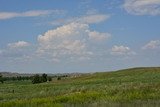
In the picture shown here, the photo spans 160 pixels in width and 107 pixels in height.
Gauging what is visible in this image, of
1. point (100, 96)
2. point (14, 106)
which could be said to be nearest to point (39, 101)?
point (14, 106)

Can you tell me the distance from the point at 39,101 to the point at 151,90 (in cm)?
1002

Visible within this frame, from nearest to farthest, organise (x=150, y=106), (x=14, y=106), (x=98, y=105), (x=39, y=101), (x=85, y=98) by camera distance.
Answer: (x=150, y=106), (x=98, y=105), (x=14, y=106), (x=39, y=101), (x=85, y=98)

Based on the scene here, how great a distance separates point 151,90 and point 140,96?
3528 millimetres

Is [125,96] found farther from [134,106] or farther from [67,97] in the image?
[134,106]

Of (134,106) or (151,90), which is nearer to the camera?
(134,106)

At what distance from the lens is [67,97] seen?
34781 millimetres

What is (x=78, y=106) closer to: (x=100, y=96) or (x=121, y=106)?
(x=121, y=106)

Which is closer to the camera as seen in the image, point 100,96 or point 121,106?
point 121,106

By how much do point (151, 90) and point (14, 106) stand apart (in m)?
12.5

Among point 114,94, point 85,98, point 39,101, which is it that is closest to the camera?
point 39,101

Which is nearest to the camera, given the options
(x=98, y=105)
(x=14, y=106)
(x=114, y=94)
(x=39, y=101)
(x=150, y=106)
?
(x=150, y=106)

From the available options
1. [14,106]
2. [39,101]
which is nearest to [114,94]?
[39,101]

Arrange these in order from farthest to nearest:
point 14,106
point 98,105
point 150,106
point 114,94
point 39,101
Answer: point 114,94, point 39,101, point 14,106, point 98,105, point 150,106

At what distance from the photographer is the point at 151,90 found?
120 ft
